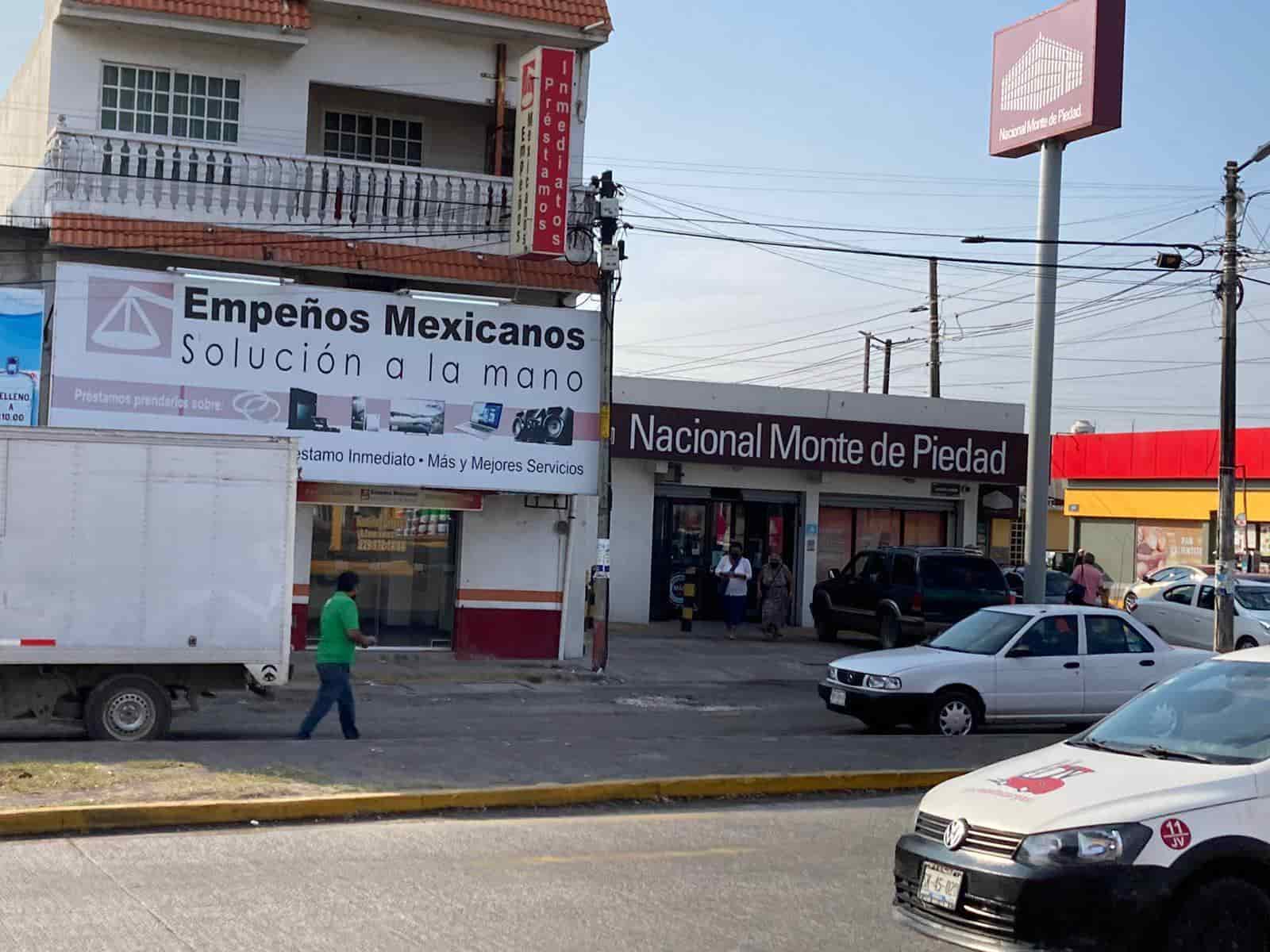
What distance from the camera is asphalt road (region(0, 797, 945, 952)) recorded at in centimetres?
709

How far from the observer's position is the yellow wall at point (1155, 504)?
44.2m

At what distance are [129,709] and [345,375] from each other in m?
7.86

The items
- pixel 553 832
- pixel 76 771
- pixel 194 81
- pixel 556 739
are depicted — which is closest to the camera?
pixel 553 832

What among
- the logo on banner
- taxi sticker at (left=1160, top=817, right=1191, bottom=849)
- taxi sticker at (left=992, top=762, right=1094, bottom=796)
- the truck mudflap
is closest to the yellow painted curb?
the truck mudflap

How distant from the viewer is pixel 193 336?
20.2 meters

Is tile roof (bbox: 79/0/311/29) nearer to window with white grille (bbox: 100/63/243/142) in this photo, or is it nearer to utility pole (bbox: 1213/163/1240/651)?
window with white grille (bbox: 100/63/243/142)

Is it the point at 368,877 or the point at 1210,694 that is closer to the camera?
the point at 1210,694

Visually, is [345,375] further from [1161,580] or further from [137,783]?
[1161,580]

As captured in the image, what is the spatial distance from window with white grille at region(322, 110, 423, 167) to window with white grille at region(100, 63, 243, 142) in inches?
70.7

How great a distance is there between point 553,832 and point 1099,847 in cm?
465

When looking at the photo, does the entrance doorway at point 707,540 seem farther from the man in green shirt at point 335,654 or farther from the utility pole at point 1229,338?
the man in green shirt at point 335,654

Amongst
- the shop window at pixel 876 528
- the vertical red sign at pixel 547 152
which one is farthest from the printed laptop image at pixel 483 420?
the shop window at pixel 876 528

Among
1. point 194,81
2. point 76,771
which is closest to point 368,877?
point 76,771

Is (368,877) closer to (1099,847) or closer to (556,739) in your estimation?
(1099,847)
